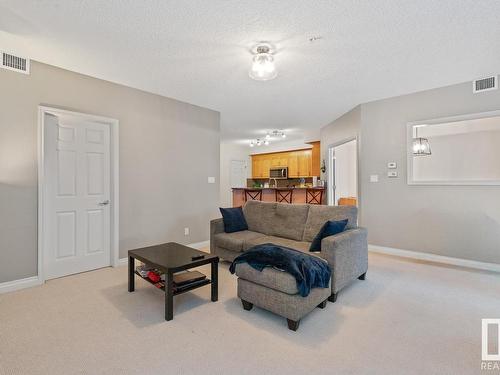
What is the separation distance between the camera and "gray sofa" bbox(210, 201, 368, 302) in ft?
8.49

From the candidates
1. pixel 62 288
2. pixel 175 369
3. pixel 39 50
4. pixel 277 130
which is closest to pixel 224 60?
pixel 39 50

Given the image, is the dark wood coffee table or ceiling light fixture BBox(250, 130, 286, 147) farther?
ceiling light fixture BBox(250, 130, 286, 147)

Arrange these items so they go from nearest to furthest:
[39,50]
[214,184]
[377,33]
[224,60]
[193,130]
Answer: [377,33] < [39,50] < [224,60] < [193,130] < [214,184]

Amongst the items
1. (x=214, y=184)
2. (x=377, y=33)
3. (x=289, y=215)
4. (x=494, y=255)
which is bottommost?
(x=494, y=255)

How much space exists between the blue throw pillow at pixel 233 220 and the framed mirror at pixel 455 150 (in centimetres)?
272

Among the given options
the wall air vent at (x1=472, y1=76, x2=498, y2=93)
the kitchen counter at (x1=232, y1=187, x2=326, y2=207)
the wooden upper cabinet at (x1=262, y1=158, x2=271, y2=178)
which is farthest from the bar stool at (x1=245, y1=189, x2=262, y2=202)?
the wall air vent at (x1=472, y1=76, x2=498, y2=93)

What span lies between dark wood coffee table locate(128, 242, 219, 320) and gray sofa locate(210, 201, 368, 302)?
0.83 metres

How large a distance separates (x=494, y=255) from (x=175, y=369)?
4.21 meters

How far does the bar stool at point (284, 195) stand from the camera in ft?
24.1

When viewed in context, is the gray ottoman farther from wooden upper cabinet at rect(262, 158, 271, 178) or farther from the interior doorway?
wooden upper cabinet at rect(262, 158, 271, 178)

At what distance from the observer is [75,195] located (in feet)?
11.1

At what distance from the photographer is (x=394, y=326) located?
2.15 meters

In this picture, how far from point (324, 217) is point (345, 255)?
68 cm

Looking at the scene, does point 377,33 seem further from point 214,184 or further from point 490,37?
point 214,184
